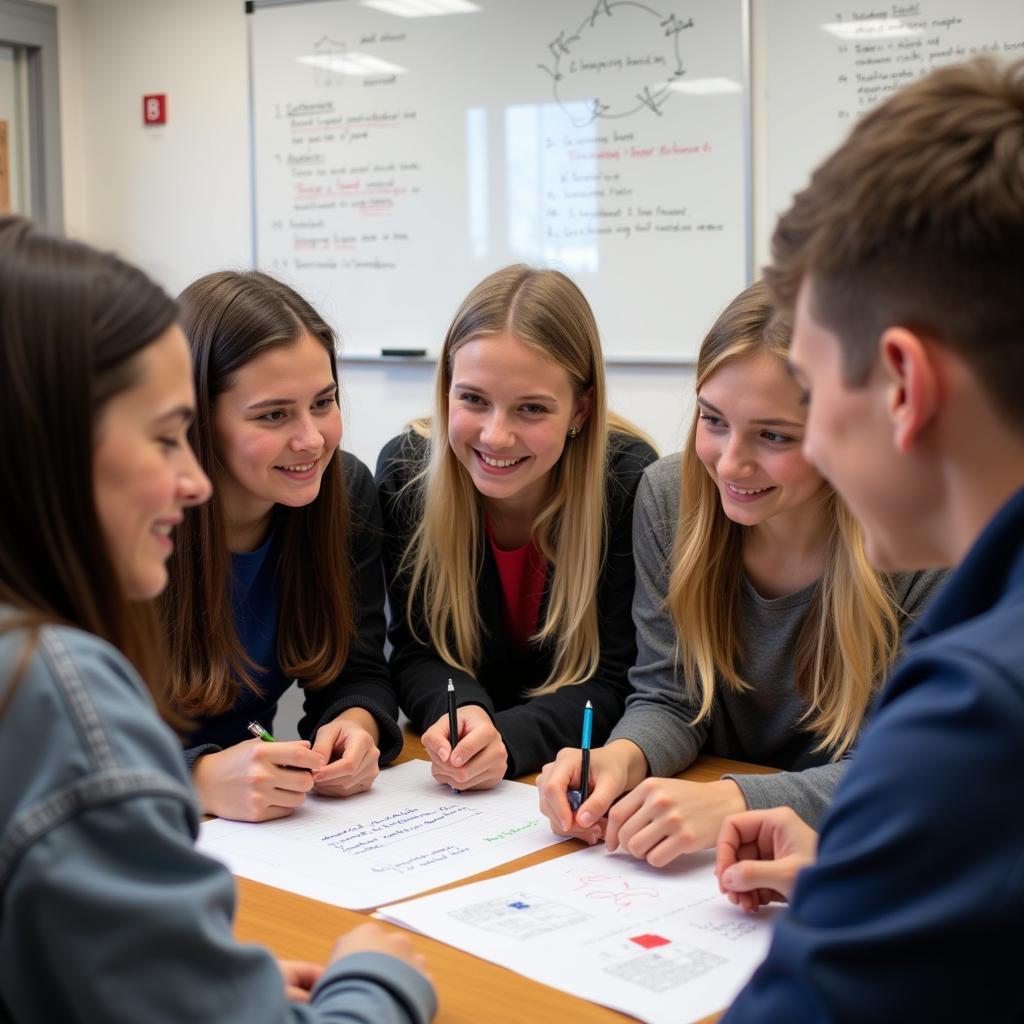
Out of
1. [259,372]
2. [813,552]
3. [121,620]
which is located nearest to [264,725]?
[259,372]

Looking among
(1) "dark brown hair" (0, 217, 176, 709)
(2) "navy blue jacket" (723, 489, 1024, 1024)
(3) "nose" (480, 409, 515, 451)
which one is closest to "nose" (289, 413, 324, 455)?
(3) "nose" (480, 409, 515, 451)

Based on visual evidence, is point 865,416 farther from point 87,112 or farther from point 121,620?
point 87,112

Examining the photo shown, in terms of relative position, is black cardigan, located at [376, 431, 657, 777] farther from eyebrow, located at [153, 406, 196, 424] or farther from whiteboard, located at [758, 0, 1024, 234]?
whiteboard, located at [758, 0, 1024, 234]

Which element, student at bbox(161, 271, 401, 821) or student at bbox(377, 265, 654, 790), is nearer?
student at bbox(161, 271, 401, 821)

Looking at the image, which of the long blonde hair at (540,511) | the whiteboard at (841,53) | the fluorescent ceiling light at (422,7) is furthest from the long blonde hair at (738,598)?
the fluorescent ceiling light at (422,7)

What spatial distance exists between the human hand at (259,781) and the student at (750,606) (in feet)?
0.96

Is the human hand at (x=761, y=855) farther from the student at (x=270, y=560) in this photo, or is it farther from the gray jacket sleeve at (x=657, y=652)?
the student at (x=270, y=560)

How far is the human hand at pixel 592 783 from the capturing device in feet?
4.49

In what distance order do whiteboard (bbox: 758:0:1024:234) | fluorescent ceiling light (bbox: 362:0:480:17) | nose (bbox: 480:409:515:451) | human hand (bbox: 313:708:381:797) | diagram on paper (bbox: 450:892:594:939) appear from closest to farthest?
diagram on paper (bbox: 450:892:594:939), human hand (bbox: 313:708:381:797), nose (bbox: 480:409:515:451), whiteboard (bbox: 758:0:1024:234), fluorescent ceiling light (bbox: 362:0:480:17)

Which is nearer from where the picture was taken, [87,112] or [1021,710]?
[1021,710]

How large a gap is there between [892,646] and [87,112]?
4.06 metres

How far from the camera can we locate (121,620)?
2.77 ft

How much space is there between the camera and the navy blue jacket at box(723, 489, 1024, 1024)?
2.16 ft

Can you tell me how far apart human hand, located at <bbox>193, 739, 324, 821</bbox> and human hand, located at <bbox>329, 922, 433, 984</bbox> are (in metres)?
0.45
